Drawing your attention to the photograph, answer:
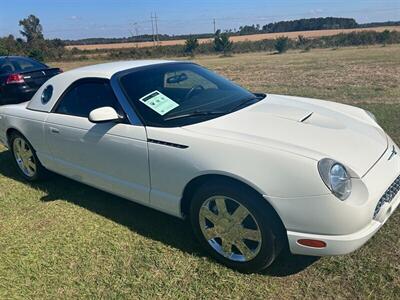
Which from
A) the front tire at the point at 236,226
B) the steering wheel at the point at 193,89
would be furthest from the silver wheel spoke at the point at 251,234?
the steering wheel at the point at 193,89

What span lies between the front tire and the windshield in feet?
2.20

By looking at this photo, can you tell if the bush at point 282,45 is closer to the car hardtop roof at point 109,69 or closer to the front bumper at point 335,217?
the car hardtop roof at point 109,69

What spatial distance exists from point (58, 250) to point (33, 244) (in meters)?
0.29

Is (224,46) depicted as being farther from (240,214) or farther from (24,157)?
(240,214)

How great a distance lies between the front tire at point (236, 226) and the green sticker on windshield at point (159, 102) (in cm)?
79

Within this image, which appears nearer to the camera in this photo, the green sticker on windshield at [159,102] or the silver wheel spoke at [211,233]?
the silver wheel spoke at [211,233]

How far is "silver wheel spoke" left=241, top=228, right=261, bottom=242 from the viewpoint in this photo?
2610 mm

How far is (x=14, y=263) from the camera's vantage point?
3.12m

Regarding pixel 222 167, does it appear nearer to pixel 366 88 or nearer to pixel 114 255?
pixel 114 255

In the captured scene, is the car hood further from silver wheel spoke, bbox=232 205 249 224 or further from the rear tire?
the rear tire

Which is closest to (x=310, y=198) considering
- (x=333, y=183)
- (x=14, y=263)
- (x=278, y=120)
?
(x=333, y=183)

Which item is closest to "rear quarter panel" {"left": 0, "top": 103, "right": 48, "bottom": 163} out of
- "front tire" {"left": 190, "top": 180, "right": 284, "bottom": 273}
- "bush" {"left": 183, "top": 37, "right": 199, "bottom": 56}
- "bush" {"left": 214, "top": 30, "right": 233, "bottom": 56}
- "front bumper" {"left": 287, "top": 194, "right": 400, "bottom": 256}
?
"front tire" {"left": 190, "top": 180, "right": 284, "bottom": 273}

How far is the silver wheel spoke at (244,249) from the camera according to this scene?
2.71 metres

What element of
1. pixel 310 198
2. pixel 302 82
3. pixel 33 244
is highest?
pixel 310 198
